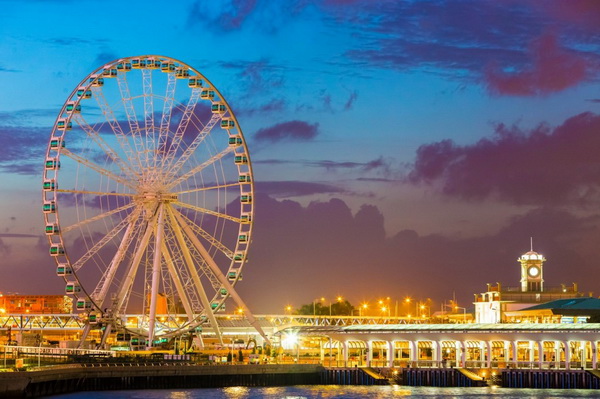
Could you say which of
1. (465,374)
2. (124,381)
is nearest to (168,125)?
(124,381)

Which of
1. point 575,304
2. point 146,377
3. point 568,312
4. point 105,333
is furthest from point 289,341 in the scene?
point 575,304

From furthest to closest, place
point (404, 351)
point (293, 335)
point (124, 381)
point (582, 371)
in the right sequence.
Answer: point (404, 351) < point (293, 335) < point (582, 371) < point (124, 381)

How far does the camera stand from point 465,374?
129750 mm

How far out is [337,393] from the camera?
118 meters

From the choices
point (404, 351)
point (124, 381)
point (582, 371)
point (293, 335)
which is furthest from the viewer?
point (404, 351)

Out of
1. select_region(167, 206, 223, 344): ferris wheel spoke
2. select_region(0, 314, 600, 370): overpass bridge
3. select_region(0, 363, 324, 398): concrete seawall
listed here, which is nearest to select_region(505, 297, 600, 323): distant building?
select_region(0, 314, 600, 370): overpass bridge

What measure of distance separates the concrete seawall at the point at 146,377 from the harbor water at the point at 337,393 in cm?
196

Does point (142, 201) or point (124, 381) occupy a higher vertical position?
point (142, 201)

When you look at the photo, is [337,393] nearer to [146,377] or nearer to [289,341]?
[146,377]

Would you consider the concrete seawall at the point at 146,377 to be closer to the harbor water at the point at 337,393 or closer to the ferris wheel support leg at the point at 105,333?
the harbor water at the point at 337,393

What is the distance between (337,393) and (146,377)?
61.1ft

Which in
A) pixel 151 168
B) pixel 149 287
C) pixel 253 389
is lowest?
pixel 253 389

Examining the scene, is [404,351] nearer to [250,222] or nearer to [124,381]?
[250,222]

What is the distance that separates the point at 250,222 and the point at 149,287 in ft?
43.2
